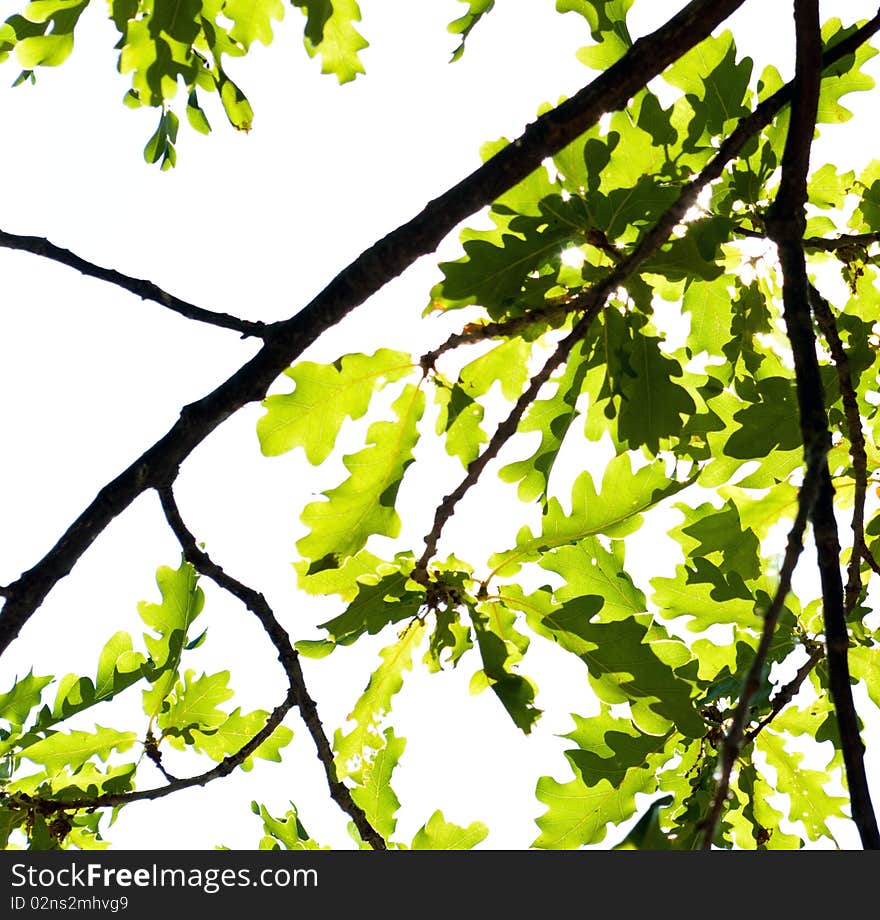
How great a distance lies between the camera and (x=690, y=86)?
8.27 ft

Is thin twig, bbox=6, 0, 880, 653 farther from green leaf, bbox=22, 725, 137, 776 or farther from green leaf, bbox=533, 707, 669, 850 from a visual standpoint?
green leaf, bbox=533, 707, 669, 850

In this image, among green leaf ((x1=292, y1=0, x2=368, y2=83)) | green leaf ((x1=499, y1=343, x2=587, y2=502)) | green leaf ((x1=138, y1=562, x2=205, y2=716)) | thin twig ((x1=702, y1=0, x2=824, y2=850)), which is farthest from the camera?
green leaf ((x1=138, y1=562, x2=205, y2=716))

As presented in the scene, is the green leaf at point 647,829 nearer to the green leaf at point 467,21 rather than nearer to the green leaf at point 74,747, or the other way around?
the green leaf at point 467,21

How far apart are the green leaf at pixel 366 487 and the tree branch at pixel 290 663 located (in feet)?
0.91

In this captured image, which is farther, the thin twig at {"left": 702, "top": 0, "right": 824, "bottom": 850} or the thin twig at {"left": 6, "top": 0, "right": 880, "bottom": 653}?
the thin twig at {"left": 6, "top": 0, "right": 880, "bottom": 653}

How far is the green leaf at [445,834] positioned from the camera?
10.4ft

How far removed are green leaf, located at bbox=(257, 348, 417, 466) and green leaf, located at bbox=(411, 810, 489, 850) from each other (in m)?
1.52

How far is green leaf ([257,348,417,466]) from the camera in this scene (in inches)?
87.1

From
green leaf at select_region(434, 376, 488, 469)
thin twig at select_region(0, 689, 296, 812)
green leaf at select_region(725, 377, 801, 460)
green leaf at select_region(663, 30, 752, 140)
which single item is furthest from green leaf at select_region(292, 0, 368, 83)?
thin twig at select_region(0, 689, 296, 812)

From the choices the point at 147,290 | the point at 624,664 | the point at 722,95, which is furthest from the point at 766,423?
the point at 147,290

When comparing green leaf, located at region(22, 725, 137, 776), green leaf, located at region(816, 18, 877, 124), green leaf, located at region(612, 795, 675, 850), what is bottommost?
green leaf, located at region(612, 795, 675, 850)

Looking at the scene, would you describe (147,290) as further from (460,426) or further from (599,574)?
(599,574)

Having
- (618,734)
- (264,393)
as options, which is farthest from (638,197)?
(618,734)

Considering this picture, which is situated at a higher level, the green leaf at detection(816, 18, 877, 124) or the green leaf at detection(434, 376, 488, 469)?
the green leaf at detection(816, 18, 877, 124)
